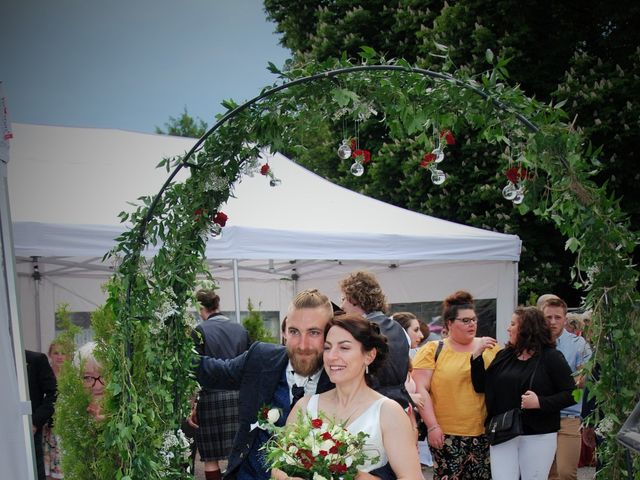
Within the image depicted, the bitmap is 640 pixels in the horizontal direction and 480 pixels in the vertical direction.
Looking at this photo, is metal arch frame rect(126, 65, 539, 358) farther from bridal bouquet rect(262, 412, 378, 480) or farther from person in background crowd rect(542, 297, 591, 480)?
person in background crowd rect(542, 297, 591, 480)

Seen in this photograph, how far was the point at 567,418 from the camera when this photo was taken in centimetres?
651

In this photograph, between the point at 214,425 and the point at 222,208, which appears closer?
the point at 214,425

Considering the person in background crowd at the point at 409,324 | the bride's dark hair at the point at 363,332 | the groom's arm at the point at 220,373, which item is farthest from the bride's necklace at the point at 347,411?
the person in background crowd at the point at 409,324

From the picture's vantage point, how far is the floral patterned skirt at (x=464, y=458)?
5500 mm

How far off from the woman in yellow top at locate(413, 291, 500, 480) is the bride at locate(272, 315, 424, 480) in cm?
234

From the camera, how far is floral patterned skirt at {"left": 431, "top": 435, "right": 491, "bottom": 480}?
5.50m

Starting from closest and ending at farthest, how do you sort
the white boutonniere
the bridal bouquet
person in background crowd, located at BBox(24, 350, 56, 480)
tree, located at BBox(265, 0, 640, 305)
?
the bridal bouquet
the white boutonniere
person in background crowd, located at BBox(24, 350, 56, 480)
tree, located at BBox(265, 0, 640, 305)

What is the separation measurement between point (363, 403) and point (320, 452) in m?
0.38

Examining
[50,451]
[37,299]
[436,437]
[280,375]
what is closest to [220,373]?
[280,375]

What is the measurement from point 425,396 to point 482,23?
969cm

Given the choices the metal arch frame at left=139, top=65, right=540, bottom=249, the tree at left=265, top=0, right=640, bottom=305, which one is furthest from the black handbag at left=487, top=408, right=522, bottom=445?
the tree at left=265, top=0, right=640, bottom=305

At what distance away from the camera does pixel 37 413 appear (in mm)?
5719

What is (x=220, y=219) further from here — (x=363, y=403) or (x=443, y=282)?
(x=443, y=282)

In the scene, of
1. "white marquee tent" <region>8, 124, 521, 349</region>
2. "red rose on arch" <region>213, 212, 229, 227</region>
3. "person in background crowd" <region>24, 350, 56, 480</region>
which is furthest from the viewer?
"white marquee tent" <region>8, 124, 521, 349</region>
